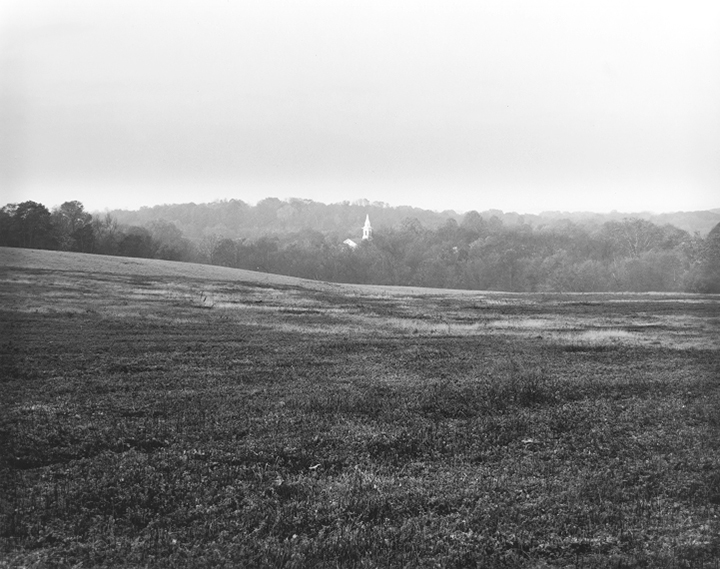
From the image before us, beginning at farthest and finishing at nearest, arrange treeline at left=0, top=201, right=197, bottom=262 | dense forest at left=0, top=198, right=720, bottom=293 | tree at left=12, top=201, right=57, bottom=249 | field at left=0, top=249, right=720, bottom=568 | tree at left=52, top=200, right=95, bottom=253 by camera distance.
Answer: dense forest at left=0, top=198, right=720, bottom=293
tree at left=52, top=200, right=95, bottom=253
treeline at left=0, top=201, right=197, bottom=262
tree at left=12, top=201, right=57, bottom=249
field at left=0, top=249, right=720, bottom=568

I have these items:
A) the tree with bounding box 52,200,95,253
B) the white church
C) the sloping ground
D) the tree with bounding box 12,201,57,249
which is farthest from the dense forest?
the sloping ground

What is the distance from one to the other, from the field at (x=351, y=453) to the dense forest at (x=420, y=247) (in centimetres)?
5171

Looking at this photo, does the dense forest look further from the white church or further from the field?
the field

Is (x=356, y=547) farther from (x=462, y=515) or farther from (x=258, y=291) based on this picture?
(x=258, y=291)

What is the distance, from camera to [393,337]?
27953 millimetres

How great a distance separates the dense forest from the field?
170ft

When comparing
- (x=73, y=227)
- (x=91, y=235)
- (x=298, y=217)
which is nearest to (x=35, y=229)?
(x=73, y=227)

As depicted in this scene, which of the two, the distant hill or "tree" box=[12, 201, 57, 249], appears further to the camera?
the distant hill

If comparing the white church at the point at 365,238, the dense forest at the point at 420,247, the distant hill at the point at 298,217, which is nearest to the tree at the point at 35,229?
the dense forest at the point at 420,247

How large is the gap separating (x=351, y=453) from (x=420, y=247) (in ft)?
350

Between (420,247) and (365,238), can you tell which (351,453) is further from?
(365,238)

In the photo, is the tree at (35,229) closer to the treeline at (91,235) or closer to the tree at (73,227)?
the treeline at (91,235)

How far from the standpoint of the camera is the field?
24.0 feet

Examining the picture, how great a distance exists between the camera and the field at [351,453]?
288 inches
